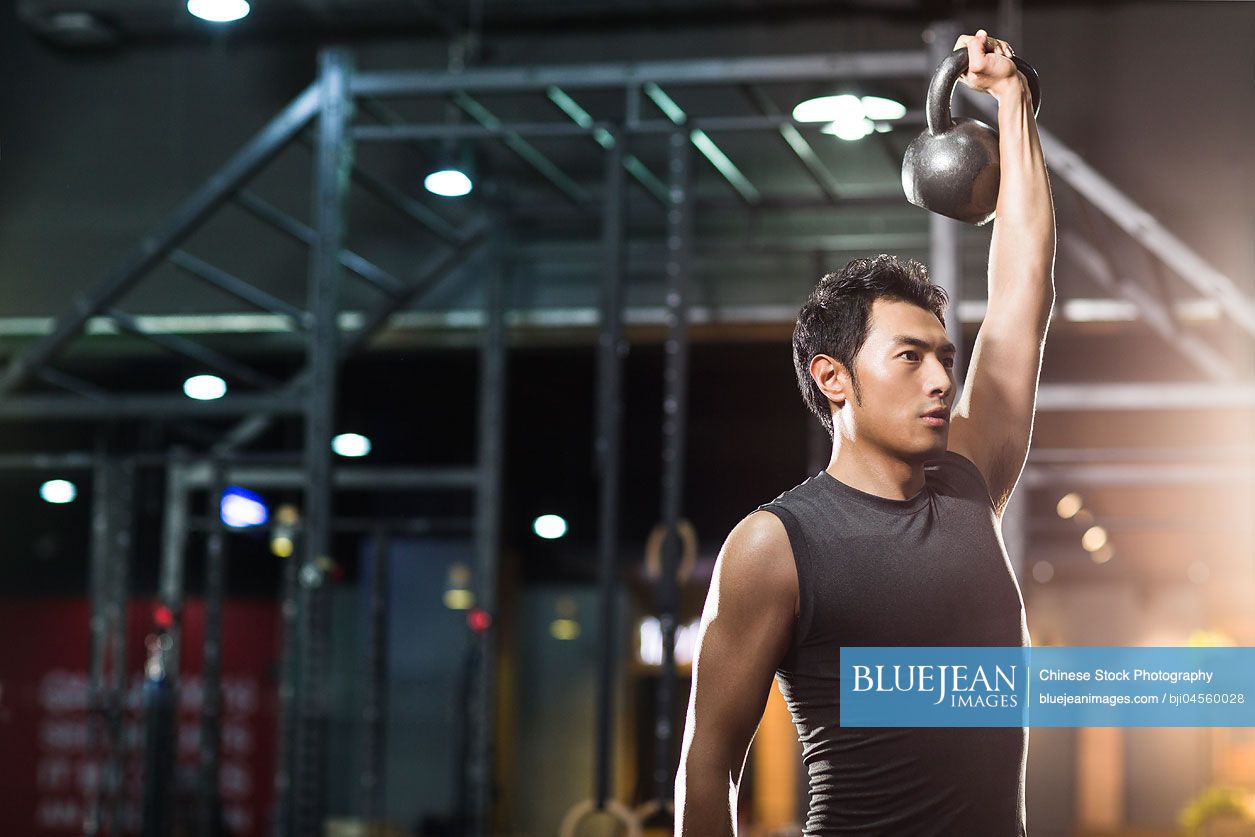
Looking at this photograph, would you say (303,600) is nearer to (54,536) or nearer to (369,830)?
(369,830)

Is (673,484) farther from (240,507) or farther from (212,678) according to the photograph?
(240,507)

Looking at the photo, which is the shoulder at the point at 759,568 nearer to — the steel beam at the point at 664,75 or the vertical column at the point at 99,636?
the steel beam at the point at 664,75

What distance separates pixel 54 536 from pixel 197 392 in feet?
7.75

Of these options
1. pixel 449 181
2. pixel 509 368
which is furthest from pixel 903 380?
pixel 509 368

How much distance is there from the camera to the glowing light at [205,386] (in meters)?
8.65

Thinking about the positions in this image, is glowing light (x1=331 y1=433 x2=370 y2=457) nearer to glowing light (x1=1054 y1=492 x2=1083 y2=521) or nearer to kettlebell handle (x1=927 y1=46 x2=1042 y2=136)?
glowing light (x1=1054 y1=492 x2=1083 y2=521)

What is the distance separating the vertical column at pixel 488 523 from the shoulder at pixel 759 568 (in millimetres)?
4921

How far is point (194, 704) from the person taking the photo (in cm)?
999

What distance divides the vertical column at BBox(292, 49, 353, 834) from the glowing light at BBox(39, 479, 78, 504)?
475cm

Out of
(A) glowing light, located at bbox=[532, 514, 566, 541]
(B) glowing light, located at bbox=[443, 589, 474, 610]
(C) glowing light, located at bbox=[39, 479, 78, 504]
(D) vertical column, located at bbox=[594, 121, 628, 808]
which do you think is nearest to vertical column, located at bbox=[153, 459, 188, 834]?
(C) glowing light, located at bbox=[39, 479, 78, 504]

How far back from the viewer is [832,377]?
6.32 feet

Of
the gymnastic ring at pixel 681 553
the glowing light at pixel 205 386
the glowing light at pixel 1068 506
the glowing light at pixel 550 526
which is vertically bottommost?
the gymnastic ring at pixel 681 553

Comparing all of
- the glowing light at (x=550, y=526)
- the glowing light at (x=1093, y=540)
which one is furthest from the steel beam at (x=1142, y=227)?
the glowing light at (x=550, y=526)

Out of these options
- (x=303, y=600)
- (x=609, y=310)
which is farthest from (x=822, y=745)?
(x=303, y=600)
